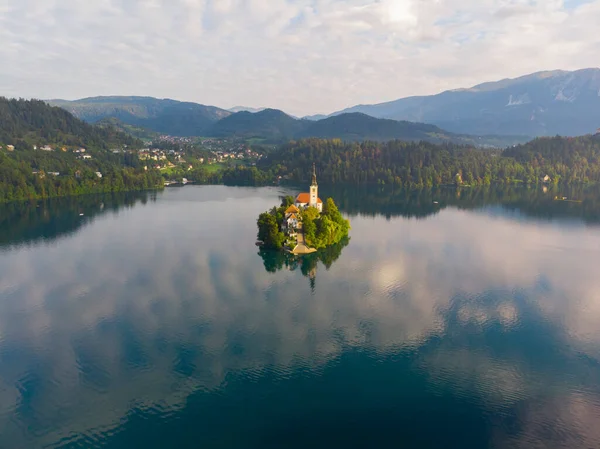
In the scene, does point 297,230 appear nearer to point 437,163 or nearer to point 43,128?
point 437,163

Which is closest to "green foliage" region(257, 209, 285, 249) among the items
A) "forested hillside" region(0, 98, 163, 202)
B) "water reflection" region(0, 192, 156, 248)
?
"water reflection" region(0, 192, 156, 248)

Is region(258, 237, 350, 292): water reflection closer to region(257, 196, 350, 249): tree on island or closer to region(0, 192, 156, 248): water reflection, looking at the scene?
region(257, 196, 350, 249): tree on island

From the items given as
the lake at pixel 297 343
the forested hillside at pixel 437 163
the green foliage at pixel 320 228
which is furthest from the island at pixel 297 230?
the forested hillside at pixel 437 163

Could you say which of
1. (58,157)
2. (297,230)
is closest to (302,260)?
(297,230)

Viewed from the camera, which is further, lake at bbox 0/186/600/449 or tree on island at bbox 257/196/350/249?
tree on island at bbox 257/196/350/249

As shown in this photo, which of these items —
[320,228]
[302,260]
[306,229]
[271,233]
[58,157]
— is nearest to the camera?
[302,260]

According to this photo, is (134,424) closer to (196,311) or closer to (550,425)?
(196,311)
